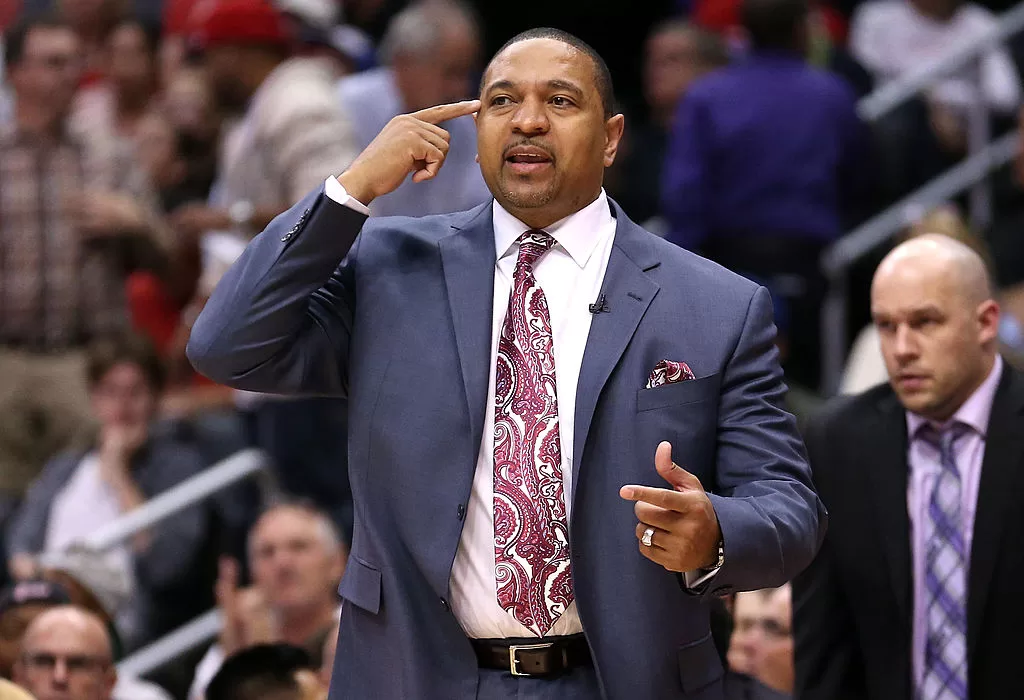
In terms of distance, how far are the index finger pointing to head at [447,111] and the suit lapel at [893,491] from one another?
157cm

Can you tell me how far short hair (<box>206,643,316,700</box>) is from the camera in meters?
4.97

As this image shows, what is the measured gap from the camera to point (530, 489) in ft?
10.4

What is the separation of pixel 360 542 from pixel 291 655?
1.94 metres

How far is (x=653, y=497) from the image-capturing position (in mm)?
2852

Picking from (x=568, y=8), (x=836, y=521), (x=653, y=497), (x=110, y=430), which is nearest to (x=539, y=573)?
(x=653, y=497)

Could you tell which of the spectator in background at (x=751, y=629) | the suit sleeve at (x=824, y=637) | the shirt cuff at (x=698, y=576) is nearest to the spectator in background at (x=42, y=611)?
the spectator in background at (x=751, y=629)

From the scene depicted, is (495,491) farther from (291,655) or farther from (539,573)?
(291,655)

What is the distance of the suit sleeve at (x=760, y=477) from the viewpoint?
298 cm

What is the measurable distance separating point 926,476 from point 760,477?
1324 millimetres

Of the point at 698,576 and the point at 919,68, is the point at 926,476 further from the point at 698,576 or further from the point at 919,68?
the point at 919,68

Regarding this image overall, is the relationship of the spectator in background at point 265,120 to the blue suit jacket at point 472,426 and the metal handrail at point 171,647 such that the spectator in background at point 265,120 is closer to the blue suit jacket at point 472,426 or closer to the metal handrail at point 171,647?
the metal handrail at point 171,647

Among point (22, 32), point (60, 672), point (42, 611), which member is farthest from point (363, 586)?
point (22, 32)

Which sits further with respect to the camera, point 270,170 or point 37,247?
point 37,247

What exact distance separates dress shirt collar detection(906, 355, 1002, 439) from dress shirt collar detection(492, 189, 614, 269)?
134 centimetres
